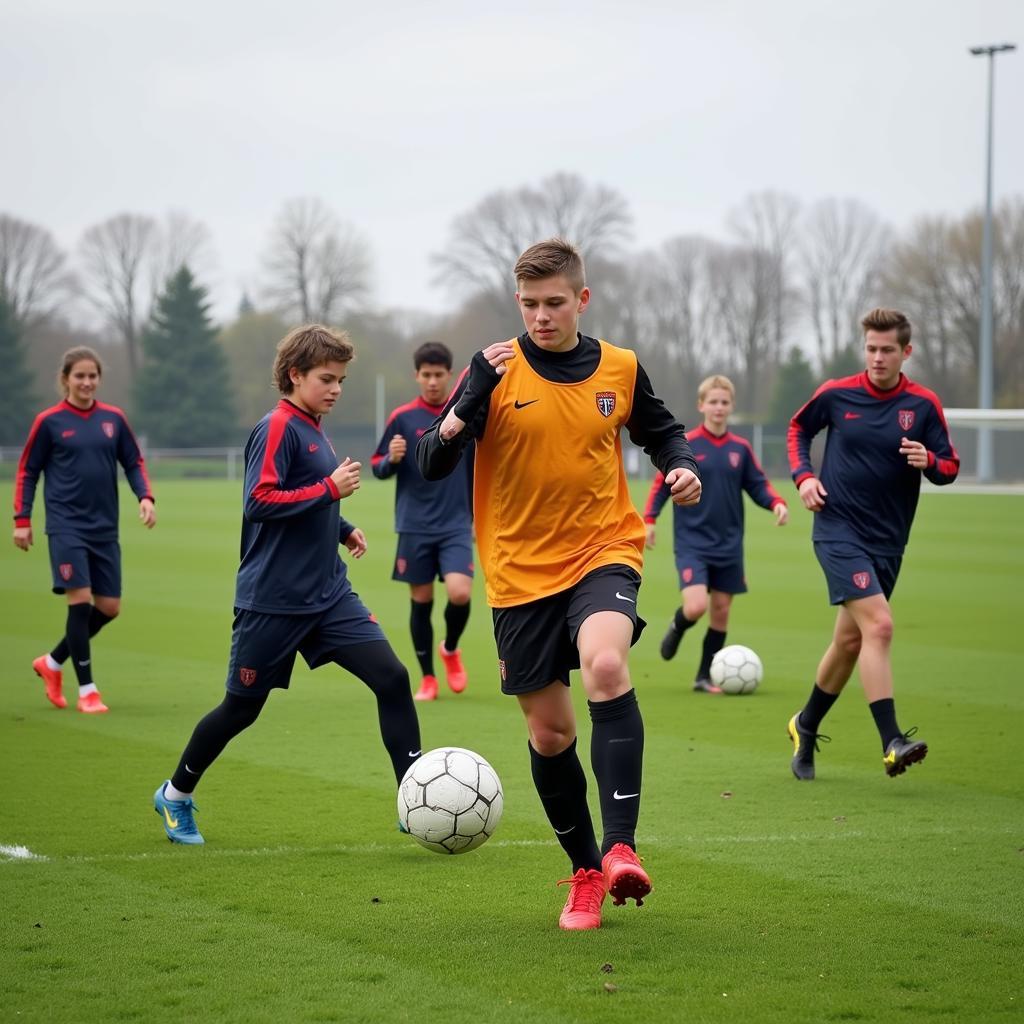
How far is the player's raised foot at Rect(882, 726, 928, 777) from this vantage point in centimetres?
688

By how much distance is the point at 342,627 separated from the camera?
20.2 feet

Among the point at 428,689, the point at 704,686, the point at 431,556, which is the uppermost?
the point at 431,556

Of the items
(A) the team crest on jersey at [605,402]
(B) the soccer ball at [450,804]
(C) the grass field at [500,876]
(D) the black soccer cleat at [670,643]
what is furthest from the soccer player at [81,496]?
(A) the team crest on jersey at [605,402]

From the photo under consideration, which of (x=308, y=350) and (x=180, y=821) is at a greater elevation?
Result: (x=308, y=350)

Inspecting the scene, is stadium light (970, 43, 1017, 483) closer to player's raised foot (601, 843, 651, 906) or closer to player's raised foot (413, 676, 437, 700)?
player's raised foot (413, 676, 437, 700)

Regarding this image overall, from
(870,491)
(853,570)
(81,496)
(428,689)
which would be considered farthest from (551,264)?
(428,689)

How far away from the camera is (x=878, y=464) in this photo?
295 inches

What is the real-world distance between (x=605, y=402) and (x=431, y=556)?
586 cm

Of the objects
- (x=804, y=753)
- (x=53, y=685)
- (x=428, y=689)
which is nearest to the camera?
(x=804, y=753)

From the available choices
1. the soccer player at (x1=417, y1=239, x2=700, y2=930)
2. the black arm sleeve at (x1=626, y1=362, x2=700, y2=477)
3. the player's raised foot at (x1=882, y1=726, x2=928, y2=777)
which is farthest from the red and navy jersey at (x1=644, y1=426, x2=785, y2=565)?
the soccer player at (x1=417, y1=239, x2=700, y2=930)

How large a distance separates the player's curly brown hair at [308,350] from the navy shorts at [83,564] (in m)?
4.11

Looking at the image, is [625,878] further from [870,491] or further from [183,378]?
[183,378]

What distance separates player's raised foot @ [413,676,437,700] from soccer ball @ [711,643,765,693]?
2067 millimetres

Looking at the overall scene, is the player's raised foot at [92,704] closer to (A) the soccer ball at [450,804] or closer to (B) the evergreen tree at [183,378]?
(A) the soccer ball at [450,804]
